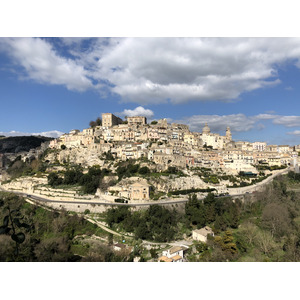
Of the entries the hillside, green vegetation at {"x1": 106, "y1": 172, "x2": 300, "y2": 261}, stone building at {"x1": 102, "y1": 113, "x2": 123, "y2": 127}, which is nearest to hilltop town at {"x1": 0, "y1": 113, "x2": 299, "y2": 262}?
stone building at {"x1": 102, "y1": 113, "x2": 123, "y2": 127}

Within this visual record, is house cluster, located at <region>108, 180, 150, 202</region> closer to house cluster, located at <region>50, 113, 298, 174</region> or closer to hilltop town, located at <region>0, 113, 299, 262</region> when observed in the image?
hilltop town, located at <region>0, 113, 299, 262</region>

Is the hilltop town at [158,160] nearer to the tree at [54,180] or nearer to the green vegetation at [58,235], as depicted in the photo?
the tree at [54,180]

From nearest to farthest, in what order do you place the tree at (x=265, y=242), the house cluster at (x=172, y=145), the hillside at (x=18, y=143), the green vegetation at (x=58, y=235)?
the green vegetation at (x=58, y=235) → the tree at (x=265, y=242) → the house cluster at (x=172, y=145) → the hillside at (x=18, y=143)

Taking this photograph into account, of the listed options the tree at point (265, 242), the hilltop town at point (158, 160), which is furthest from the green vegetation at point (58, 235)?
the tree at point (265, 242)

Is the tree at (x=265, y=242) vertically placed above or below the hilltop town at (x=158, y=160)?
below

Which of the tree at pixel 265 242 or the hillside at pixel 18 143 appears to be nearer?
the tree at pixel 265 242

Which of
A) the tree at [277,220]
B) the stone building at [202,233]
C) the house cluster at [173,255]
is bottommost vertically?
the house cluster at [173,255]
